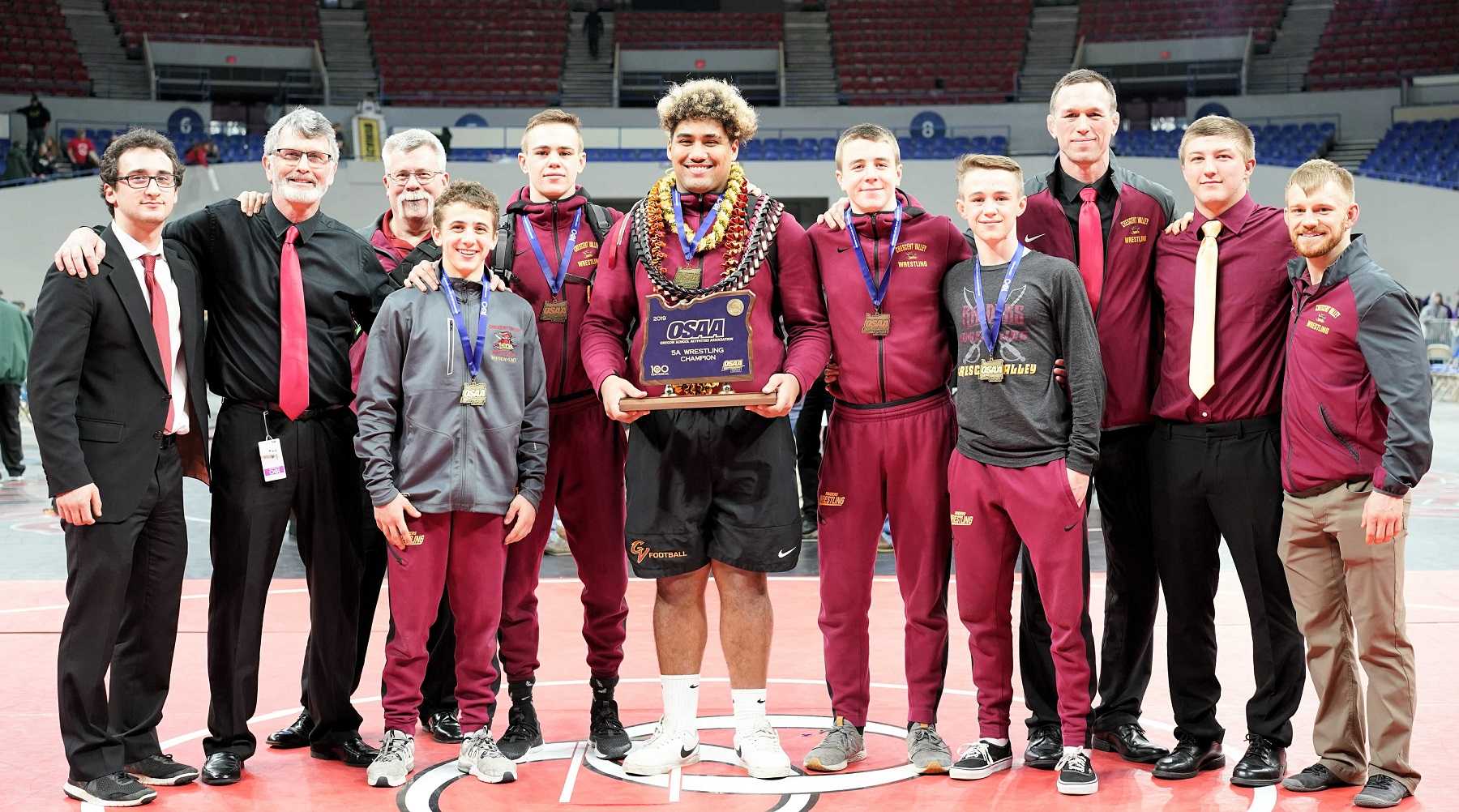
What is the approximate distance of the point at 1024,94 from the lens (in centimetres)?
2688

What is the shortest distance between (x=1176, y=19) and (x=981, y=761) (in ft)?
87.8

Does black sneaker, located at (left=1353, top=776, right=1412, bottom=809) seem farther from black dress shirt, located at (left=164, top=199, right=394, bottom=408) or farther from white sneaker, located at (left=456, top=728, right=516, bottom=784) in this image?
black dress shirt, located at (left=164, top=199, right=394, bottom=408)

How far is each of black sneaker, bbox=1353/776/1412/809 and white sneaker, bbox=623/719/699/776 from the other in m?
2.15

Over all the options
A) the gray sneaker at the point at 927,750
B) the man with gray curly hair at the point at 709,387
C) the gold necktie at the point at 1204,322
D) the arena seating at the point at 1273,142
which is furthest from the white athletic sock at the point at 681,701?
the arena seating at the point at 1273,142

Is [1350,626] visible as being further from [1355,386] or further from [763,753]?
[763,753]

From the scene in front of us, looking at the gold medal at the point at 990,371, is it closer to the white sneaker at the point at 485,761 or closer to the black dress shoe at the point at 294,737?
the white sneaker at the point at 485,761

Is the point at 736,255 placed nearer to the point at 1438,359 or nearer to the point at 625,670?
the point at 625,670

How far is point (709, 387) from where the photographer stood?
13.8 feet

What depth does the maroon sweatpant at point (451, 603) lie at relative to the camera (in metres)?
4.31

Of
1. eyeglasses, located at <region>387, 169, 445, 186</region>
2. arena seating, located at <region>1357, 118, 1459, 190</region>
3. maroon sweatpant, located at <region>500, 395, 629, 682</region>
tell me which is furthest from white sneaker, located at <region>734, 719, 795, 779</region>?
arena seating, located at <region>1357, 118, 1459, 190</region>

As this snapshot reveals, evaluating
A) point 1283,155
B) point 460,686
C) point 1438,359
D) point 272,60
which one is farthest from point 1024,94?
point 460,686

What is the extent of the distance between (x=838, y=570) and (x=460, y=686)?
54.1 inches

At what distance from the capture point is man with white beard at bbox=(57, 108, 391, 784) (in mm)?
4363

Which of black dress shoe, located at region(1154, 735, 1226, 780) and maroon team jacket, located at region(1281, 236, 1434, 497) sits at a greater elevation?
maroon team jacket, located at region(1281, 236, 1434, 497)
